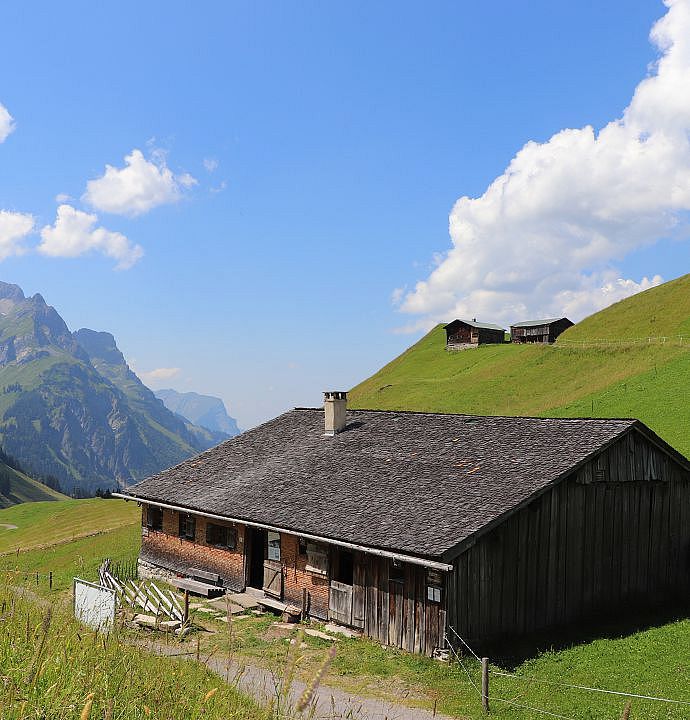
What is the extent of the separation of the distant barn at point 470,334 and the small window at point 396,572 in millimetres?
86231

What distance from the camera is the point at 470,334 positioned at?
4090 inches

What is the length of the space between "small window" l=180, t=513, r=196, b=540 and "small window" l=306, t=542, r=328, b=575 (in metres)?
7.57

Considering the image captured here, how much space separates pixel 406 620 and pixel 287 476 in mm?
8732

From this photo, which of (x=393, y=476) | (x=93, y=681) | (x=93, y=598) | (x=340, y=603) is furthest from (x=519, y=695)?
(x=93, y=681)

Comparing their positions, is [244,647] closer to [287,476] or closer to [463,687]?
[463,687]

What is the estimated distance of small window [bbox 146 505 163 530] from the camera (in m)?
29.5

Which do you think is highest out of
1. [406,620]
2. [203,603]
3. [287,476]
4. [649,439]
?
[649,439]

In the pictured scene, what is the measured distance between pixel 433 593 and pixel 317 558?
488 centimetres

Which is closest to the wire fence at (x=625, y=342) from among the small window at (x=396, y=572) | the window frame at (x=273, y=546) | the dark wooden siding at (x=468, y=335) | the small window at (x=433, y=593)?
the dark wooden siding at (x=468, y=335)

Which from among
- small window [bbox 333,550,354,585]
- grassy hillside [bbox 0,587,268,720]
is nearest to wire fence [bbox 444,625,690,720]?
small window [bbox 333,550,354,585]

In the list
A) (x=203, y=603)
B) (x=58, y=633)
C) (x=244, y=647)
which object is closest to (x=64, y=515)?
(x=203, y=603)

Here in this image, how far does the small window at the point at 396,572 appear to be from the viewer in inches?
723

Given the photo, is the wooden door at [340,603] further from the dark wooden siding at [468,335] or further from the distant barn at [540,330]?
the dark wooden siding at [468,335]

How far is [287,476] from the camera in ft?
83.6
